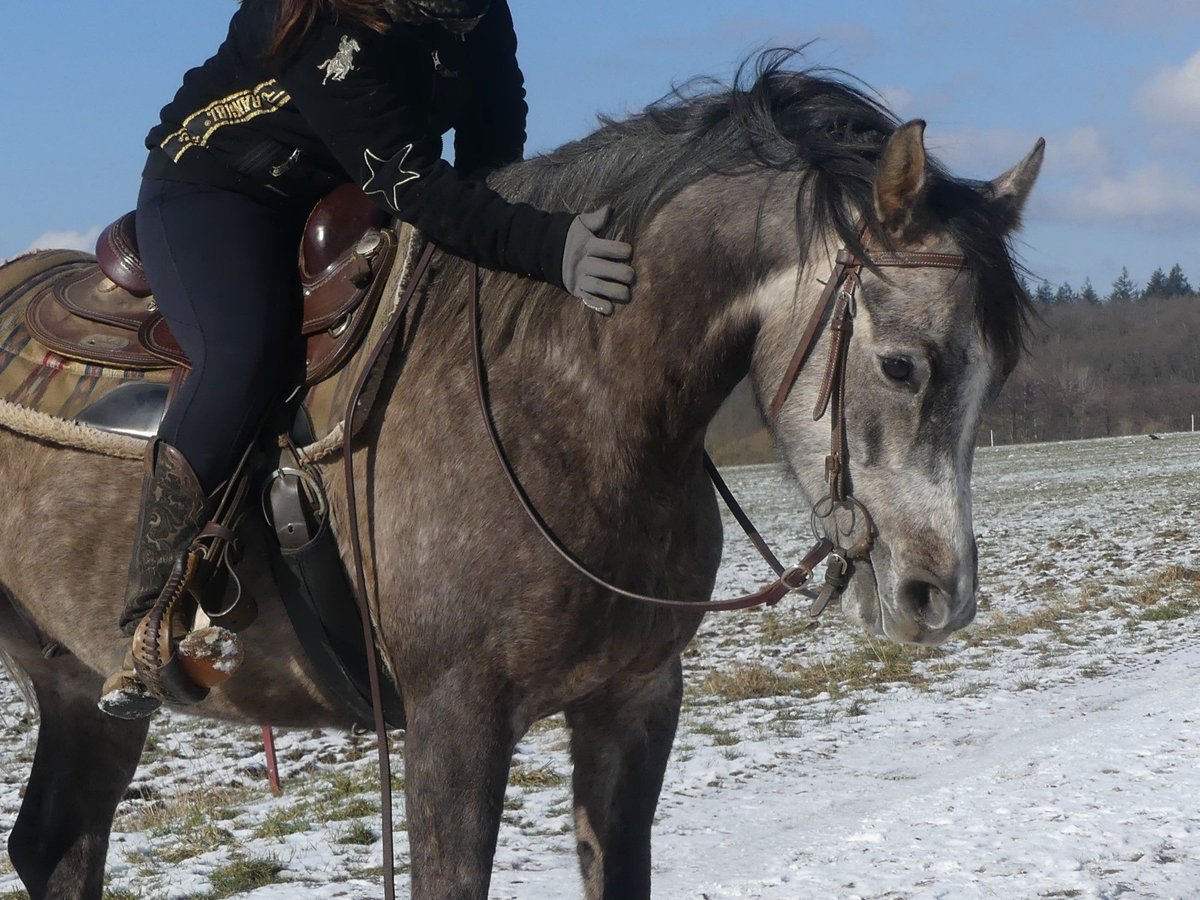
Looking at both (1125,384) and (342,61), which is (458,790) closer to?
(342,61)

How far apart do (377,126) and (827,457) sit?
130cm

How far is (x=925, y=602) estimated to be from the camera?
2434 millimetres

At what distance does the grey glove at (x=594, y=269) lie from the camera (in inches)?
106

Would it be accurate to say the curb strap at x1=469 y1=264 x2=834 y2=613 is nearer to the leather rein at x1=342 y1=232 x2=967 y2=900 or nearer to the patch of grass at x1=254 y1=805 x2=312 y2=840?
the leather rein at x1=342 y1=232 x2=967 y2=900

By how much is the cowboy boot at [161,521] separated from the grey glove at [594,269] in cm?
107

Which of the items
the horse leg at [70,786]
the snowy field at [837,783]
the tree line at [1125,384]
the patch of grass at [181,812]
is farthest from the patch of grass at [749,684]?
the tree line at [1125,384]

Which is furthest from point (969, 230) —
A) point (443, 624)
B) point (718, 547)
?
point (443, 624)

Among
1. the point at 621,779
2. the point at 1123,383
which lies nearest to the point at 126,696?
the point at 621,779

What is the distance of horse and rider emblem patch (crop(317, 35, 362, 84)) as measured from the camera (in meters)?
2.81

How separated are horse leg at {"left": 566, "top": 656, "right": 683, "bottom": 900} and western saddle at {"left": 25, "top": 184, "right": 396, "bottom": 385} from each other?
1.15 meters

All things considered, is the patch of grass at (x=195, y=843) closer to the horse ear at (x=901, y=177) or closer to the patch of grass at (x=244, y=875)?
the patch of grass at (x=244, y=875)

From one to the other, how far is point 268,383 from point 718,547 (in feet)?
3.96

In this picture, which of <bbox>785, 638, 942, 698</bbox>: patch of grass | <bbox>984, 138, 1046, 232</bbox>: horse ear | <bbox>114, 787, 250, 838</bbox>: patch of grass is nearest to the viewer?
<bbox>984, 138, 1046, 232</bbox>: horse ear

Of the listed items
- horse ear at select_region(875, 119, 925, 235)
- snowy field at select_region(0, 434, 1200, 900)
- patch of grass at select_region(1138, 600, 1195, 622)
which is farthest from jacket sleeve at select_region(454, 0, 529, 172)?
patch of grass at select_region(1138, 600, 1195, 622)
